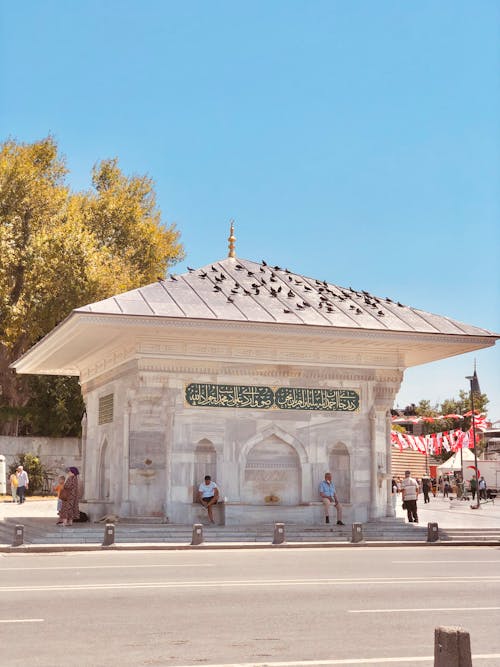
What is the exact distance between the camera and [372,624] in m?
10.2

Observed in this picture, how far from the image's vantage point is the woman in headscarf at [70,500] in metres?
24.6

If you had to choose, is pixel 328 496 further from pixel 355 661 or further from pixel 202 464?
pixel 355 661

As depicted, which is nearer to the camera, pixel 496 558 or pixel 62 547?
pixel 496 558

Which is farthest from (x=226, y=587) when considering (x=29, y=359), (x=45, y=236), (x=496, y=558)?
(x=45, y=236)

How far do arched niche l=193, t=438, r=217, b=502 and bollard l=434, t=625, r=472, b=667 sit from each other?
772 inches

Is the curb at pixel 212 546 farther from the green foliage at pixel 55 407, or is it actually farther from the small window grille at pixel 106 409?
the green foliage at pixel 55 407

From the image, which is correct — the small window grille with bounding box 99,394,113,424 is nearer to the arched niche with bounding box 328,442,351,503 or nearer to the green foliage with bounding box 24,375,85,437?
the arched niche with bounding box 328,442,351,503

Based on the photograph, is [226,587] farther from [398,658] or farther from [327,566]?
[398,658]

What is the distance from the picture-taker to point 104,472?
2881 cm

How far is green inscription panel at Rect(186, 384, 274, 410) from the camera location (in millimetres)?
25203

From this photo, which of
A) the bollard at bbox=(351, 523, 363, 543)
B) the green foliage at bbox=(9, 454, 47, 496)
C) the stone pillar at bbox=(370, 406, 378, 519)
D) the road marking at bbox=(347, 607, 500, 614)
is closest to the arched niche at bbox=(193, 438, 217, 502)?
the bollard at bbox=(351, 523, 363, 543)

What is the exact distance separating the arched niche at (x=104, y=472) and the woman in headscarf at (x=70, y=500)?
117 inches

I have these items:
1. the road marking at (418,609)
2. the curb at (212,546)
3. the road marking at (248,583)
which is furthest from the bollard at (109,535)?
the road marking at (418,609)

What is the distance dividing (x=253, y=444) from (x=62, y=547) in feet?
21.4
